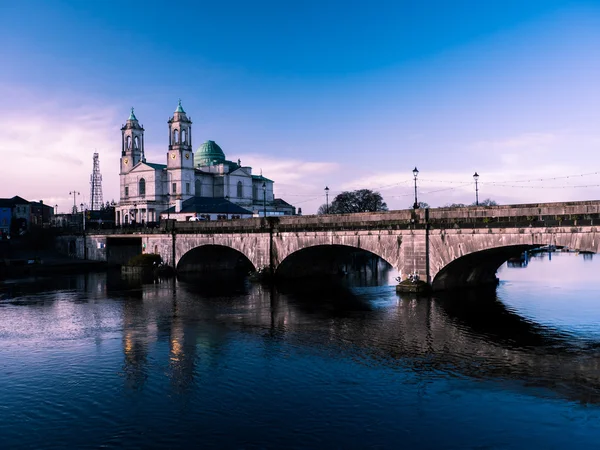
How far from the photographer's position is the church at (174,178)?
424 feet

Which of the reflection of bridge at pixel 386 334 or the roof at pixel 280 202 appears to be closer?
the reflection of bridge at pixel 386 334

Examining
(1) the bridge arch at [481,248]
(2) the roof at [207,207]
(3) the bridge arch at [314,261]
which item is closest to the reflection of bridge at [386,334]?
(1) the bridge arch at [481,248]

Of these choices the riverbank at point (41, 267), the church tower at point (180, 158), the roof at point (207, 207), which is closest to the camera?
the riverbank at point (41, 267)

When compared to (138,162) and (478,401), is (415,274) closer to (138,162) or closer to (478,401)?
(478,401)

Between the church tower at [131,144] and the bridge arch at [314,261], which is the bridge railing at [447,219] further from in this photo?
the church tower at [131,144]

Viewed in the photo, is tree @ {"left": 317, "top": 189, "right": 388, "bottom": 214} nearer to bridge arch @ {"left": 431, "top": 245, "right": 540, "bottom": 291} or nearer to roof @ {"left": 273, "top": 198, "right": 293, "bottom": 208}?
roof @ {"left": 273, "top": 198, "right": 293, "bottom": 208}

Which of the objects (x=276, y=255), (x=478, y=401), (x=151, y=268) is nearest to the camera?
(x=478, y=401)

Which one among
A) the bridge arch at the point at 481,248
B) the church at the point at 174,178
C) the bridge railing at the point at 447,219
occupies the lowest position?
the bridge arch at the point at 481,248

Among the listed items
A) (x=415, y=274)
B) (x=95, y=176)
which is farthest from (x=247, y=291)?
(x=95, y=176)

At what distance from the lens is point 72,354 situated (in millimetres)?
27188

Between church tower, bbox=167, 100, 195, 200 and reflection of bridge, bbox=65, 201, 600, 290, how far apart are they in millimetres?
57426

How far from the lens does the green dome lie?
14512 centimetres

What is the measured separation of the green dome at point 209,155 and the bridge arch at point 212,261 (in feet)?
225

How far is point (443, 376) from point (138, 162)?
12542cm
